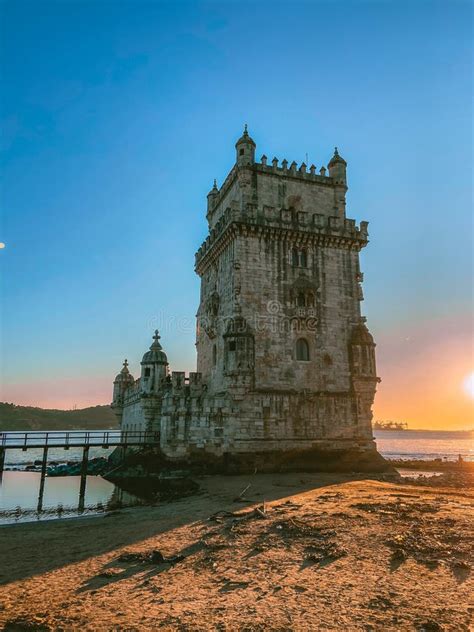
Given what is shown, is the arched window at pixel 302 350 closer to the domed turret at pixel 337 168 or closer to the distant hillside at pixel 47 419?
the domed turret at pixel 337 168

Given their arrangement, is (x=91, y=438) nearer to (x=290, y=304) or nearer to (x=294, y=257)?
(x=290, y=304)

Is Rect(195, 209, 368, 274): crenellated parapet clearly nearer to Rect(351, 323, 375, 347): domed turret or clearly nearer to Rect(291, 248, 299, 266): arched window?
Rect(291, 248, 299, 266): arched window

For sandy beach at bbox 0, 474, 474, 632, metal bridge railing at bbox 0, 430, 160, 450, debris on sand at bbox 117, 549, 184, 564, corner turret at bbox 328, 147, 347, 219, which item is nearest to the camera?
sandy beach at bbox 0, 474, 474, 632

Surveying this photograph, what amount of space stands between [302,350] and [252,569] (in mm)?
20296

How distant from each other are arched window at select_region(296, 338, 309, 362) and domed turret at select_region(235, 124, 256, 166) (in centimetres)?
1273

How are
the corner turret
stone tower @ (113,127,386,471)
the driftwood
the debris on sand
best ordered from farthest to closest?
the corner turret < stone tower @ (113,127,386,471) < the driftwood < the debris on sand

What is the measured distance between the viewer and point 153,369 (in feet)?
115

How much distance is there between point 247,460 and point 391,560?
671 inches

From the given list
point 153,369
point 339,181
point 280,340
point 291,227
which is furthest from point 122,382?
point 339,181

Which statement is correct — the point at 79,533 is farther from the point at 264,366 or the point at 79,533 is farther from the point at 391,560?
the point at 264,366

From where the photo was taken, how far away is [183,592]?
845 cm

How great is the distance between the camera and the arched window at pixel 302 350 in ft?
95.4

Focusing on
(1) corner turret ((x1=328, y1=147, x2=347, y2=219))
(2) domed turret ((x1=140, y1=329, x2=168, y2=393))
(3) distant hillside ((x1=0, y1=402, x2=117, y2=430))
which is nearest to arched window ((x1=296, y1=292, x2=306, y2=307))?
(1) corner turret ((x1=328, y1=147, x2=347, y2=219))

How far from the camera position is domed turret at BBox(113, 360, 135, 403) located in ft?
156
